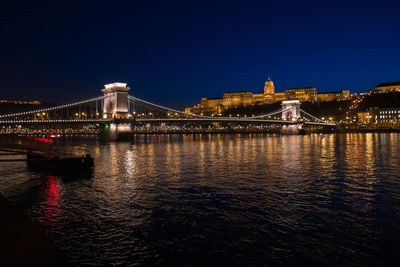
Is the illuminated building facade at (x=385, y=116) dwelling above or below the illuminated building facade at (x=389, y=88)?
below

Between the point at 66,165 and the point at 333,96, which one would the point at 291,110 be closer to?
the point at 333,96

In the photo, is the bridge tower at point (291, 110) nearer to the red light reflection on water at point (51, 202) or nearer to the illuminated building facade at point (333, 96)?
the illuminated building facade at point (333, 96)

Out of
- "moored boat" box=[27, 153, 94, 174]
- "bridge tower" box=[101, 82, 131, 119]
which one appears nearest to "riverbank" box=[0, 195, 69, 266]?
"moored boat" box=[27, 153, 94, 174]

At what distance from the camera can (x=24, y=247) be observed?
17.2 ft

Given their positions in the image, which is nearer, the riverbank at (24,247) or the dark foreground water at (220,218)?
the riverbank at (24,247)

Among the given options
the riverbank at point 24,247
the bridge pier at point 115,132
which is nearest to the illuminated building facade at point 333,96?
the bridge pier at point 115,132

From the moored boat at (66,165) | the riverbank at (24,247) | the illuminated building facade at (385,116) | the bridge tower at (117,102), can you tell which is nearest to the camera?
the riverbank at (24,247)

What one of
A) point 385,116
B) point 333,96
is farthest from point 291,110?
point 333,96

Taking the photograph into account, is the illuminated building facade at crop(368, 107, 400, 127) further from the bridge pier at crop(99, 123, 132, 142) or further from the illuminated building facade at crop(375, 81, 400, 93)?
the bridge pier at crop(99, 123, 132, 142)

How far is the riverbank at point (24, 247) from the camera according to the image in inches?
188

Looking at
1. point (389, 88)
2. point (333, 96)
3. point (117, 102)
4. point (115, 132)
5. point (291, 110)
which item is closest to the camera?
point (115, 132)

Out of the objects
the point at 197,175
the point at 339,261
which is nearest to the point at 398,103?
the point at 197,175

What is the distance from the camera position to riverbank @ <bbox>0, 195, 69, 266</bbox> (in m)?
4.78

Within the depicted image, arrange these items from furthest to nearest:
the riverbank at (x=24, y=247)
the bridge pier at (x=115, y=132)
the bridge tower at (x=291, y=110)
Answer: the bridge tower at (x=291, y=110), the bridge pier at (x=115, y=132), the riverbank at (x=24, y=247)
